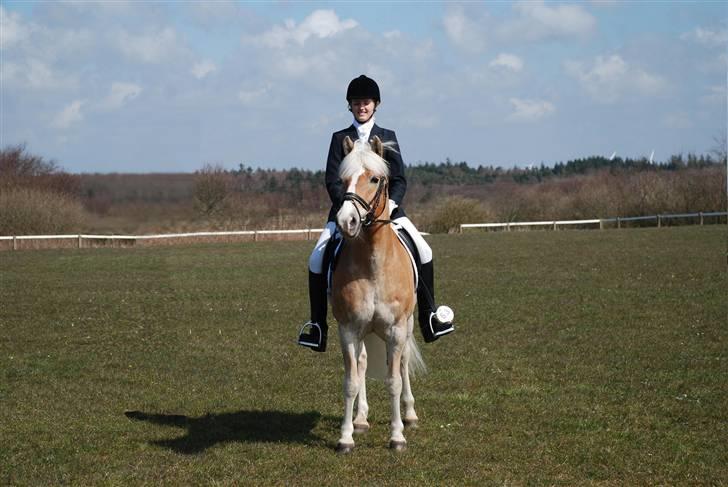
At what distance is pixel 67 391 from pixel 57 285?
47.9 feet

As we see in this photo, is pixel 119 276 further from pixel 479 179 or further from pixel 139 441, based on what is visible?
pixel 479 179

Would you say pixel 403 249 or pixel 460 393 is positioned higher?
pixel 403 249

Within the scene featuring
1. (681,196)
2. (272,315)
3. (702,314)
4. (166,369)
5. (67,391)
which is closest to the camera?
(67,391)

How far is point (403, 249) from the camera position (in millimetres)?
8234

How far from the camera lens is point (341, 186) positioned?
7.92 meters

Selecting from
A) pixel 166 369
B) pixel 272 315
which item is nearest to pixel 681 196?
pixel 272 315

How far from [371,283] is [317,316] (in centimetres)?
122

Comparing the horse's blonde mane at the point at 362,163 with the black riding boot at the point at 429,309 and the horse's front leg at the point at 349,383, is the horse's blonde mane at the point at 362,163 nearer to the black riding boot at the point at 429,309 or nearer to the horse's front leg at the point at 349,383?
the horse's front leg at the point at 349,383

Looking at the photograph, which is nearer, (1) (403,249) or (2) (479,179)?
(1) (403,249)

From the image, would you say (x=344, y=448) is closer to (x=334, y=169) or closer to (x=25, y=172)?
(x=334, y=169)

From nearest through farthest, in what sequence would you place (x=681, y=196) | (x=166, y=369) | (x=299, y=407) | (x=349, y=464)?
(x=349, y=464)
(x=299, y=407)
(x=166, y=369)
(x=681, y=196)

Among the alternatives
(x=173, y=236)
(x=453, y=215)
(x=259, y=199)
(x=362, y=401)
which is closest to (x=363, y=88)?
(x=362, y=401)

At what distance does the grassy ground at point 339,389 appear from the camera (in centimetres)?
741

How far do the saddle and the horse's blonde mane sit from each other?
2.93 feet
